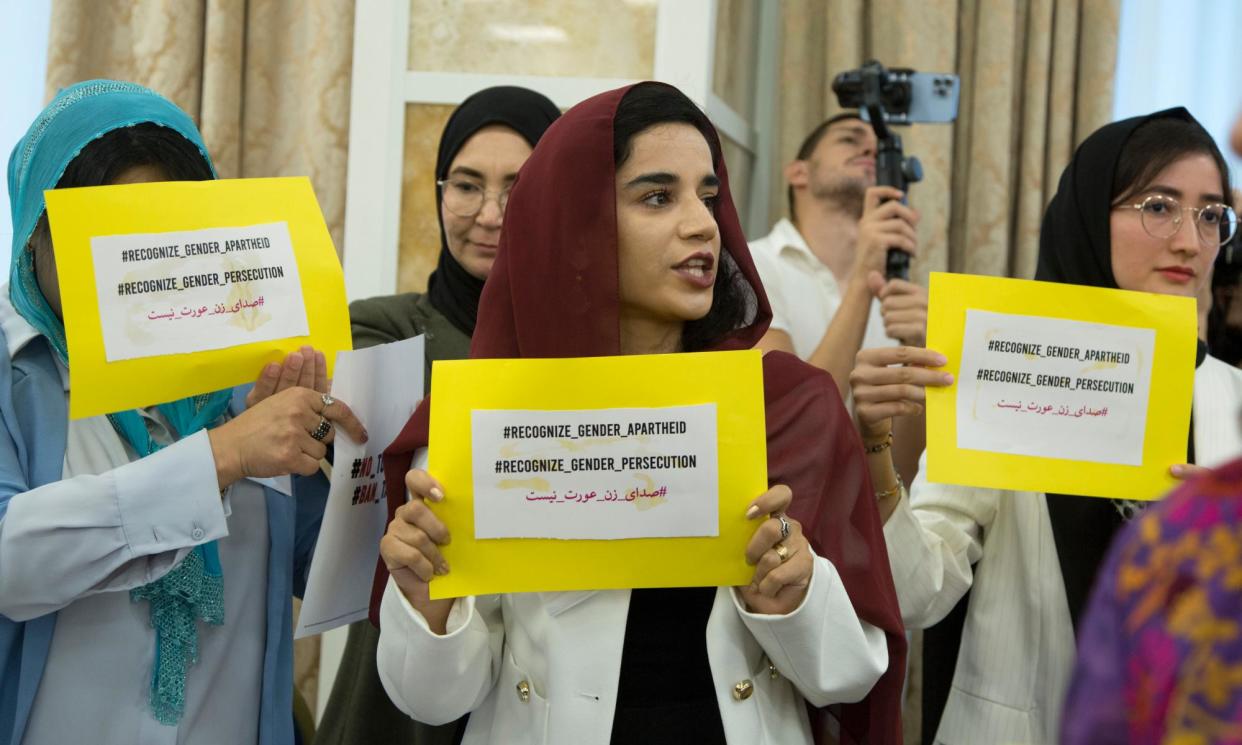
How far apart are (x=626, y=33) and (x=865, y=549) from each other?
191 centimetres

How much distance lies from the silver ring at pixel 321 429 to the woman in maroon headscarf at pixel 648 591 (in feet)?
0.52

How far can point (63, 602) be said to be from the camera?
5.55 feet

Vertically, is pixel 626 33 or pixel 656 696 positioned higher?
pixel 626 33

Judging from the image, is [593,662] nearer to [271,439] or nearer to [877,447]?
[271,439]

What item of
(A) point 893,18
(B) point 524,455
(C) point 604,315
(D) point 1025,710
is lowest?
(D) point 1025,710

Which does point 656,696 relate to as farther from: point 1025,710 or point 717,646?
point 1025,710

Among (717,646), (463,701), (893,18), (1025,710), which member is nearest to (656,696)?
(717,646)

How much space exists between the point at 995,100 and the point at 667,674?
260cm

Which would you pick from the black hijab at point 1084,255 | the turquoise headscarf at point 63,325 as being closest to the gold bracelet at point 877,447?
the black hijab at point 1084,255

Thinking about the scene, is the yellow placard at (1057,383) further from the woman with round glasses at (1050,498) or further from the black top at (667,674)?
the black top at (667,674)

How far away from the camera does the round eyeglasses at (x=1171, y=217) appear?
2.19m

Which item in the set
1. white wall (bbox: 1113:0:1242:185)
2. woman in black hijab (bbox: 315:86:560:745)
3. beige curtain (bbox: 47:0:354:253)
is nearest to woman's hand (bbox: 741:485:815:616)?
woman in black hijab (bbox: 315:86:560:745)

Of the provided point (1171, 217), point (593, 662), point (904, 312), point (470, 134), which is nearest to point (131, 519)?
point (593, 662)

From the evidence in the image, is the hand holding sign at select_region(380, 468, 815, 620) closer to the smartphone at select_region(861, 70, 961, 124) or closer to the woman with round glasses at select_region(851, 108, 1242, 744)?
the woman with round glasses at select_region(851, 108, 1242, 744)
